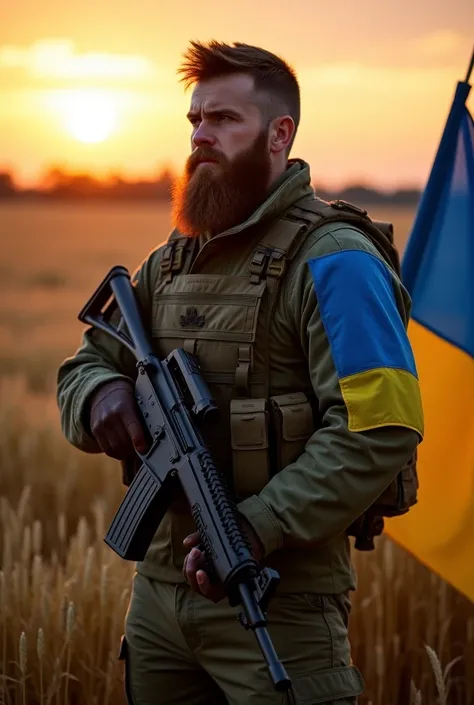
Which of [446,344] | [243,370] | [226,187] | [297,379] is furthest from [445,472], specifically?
[226,187]

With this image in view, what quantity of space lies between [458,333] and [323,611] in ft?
4.65

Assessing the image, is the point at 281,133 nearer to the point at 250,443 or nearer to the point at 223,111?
the point at 223,111

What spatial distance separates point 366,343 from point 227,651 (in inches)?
34.8

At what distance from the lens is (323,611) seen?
2492 millimetres

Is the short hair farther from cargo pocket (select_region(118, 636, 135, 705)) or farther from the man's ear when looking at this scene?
cargo pocket (select_region(118, 636, 135, 705))

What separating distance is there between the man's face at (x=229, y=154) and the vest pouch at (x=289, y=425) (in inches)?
23.3

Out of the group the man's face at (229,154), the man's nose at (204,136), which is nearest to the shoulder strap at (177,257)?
the man's face at (229,154)

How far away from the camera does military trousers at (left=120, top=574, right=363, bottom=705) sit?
241cm

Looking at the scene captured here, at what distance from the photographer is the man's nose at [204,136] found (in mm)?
2699

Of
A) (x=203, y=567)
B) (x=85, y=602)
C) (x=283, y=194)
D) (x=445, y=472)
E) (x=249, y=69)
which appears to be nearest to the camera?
(x=203, y=567)

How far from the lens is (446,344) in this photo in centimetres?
359

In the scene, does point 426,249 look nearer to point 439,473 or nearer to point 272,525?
point 439,473

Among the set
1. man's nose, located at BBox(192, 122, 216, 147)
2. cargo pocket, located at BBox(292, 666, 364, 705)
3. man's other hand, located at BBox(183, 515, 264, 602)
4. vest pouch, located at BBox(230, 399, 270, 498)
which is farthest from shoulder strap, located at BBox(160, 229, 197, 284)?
cargo pocket, located at BBox(292, 666, 364, 705)

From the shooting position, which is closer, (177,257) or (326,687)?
(326,687)
